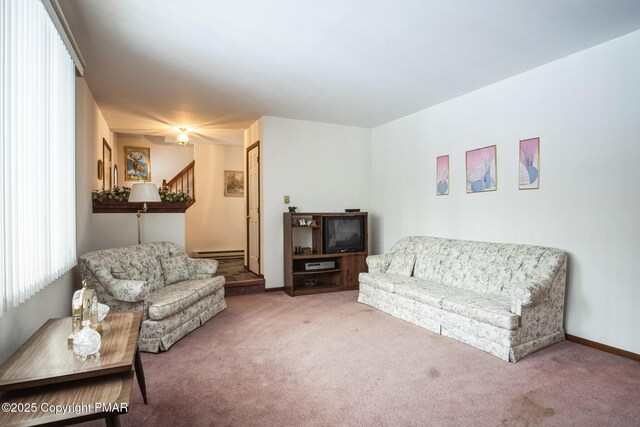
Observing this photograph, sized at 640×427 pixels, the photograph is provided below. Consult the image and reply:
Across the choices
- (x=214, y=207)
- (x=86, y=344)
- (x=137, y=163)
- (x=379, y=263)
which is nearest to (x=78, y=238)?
(x=86, y=344)

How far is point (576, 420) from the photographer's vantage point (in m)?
2.11

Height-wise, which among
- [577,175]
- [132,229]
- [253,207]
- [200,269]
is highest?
[577,175]

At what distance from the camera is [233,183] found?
838cm

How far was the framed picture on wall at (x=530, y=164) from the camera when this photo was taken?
141 inches

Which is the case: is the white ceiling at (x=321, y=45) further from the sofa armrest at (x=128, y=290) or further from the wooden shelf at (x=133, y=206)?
the sofa armrest at (x=128, y=290)

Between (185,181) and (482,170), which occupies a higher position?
(185,181)

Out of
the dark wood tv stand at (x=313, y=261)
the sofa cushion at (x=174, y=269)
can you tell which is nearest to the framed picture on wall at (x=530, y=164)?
the dark wood tv stand at (x=313, y=261)

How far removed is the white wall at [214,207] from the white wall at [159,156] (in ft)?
1.64

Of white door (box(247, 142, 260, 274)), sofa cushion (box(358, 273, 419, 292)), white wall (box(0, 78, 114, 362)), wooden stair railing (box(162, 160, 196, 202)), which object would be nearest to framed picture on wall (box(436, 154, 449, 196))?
sofa cushion (box(358, 273, 419, 292))

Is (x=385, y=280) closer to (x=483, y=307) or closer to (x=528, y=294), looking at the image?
(x=483, y=307)

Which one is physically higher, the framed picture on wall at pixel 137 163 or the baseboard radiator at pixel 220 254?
the framed picture on wall at pixel 137 163

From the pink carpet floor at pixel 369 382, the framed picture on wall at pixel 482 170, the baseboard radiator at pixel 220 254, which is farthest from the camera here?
the baseboard radiator at pixel 220 254

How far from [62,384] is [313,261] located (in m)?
4.14

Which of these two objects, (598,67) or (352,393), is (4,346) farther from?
(598,67)
